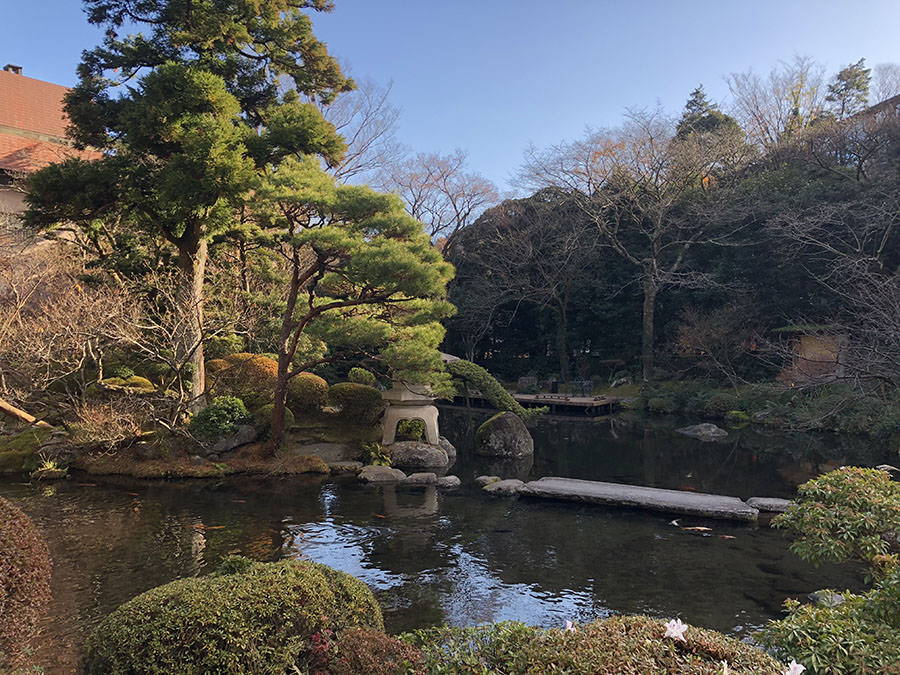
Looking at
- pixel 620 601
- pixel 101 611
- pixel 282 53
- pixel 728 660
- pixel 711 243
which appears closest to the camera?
pixel 728 660

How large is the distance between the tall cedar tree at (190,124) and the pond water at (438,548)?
4.01 metres

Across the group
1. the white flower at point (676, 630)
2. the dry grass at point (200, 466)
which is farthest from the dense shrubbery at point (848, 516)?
the dry grass at point (200, 466)

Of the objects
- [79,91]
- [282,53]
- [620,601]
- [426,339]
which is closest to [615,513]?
[620,601]

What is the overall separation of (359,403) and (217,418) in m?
3.48

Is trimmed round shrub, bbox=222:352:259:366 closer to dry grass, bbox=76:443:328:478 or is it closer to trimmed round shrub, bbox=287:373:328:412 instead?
trimmed round shrub, bbox=287:373:328:412

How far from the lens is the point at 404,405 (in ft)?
45.3

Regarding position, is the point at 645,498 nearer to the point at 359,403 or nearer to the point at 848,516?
the point at 848,516

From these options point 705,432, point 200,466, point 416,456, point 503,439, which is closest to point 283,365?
point 200,466

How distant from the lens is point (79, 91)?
12148 millimetres

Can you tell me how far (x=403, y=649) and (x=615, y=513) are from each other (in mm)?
7128

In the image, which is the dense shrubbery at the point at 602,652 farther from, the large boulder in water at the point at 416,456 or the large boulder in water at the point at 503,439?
the large boulder in water at the point at 503,439

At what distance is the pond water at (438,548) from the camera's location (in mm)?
6082

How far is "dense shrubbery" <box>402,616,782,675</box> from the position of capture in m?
2.40

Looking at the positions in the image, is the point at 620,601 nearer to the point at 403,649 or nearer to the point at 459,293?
the point at 403,649
